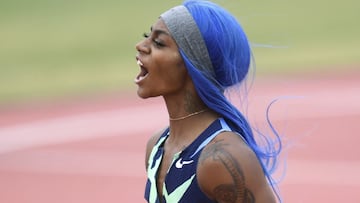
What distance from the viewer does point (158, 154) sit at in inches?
132

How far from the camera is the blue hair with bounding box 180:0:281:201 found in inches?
122

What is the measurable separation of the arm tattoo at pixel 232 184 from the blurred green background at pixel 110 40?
12.5 meters

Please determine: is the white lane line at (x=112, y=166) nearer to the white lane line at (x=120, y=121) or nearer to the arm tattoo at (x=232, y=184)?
the white lane line at (x=120, y=121)

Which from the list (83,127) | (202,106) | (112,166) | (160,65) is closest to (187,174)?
(202,106)

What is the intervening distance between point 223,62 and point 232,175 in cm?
40

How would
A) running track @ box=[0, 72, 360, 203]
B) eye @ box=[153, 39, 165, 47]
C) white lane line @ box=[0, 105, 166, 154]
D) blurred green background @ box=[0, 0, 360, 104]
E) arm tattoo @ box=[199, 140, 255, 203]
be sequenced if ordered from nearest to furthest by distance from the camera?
arm tattoo @ box=[199, 140, 255, 203] → eye @ box=[153, 39, 165, 47] → running track @ box=[0, 72, 360, 203] → white lane line @ box=[0, 105, 166, 154] → blurred green background @ box=[0, 0, 360, 104]

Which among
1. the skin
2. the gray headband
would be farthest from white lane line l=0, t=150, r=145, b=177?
the gray headband

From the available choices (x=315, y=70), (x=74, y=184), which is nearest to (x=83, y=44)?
(x=315, y=70)

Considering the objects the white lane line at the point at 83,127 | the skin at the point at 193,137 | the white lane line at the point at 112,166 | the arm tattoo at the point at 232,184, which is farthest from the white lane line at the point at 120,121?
the arm tattoo at the point at 232,184

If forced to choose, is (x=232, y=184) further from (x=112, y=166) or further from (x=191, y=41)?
(x=112, y=166)

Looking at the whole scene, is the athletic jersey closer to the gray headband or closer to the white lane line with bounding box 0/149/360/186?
the gray headband

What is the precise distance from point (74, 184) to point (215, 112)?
7072mm

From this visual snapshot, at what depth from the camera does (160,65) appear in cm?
314

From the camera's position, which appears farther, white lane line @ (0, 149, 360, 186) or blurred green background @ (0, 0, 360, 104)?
blurred green background @ (0, 0, 360, 104)
